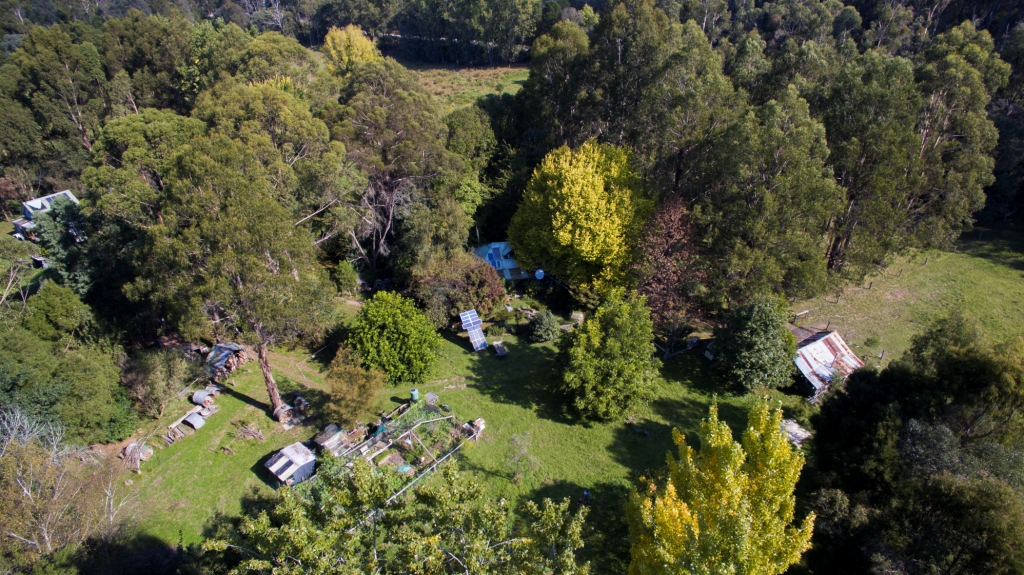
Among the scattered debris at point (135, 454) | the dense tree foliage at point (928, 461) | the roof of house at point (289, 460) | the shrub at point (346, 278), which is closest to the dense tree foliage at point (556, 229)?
the dense tree foliage at point (928, 461)

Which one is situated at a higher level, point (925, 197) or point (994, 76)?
point (994, 76)

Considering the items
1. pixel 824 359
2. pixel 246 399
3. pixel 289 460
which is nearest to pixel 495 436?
pixel 289 460

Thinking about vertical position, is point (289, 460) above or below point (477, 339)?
below

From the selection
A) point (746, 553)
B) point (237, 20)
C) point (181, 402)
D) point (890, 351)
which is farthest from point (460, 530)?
point (237, 20)

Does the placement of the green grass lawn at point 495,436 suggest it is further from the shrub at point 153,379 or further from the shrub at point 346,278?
the shrub at point 346,278

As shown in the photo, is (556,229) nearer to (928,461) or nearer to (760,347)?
(760,347)

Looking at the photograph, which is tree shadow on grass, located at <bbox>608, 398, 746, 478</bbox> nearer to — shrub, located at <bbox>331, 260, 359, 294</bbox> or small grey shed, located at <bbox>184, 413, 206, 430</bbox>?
small grey shed, located at <bbox>184, 413, 206, 430</bbox>

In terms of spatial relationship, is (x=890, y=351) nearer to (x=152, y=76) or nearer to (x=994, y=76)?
(x=994, y=76)
